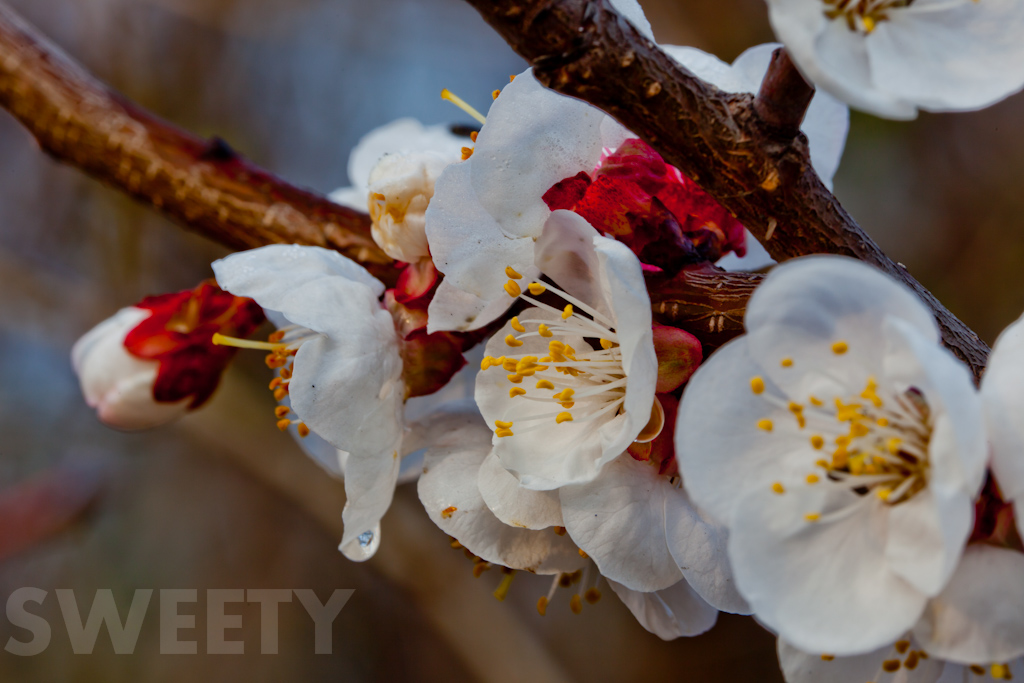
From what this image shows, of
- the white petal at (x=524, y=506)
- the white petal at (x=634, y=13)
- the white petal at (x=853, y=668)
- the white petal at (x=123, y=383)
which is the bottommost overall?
the white petal at (x=123, y=383)

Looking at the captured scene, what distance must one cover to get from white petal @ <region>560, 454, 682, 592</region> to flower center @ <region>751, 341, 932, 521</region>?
0.13 meters

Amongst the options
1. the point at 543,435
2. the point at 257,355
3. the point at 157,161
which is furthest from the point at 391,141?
the point at 257,355

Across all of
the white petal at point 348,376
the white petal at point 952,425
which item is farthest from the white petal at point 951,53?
the white petal at point 348,376

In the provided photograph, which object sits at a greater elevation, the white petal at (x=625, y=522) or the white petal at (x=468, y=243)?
the white petal at (x=468, y=243)

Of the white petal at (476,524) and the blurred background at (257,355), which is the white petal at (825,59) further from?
the blurred background at (257,355)

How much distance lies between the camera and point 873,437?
1.24ft

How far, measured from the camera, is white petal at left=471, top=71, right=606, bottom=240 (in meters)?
0.47

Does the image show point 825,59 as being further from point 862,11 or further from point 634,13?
point 634,13

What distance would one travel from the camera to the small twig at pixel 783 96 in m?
0.39

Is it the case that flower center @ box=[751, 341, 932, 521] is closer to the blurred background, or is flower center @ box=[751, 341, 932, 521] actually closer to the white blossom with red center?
the white blossom with red center

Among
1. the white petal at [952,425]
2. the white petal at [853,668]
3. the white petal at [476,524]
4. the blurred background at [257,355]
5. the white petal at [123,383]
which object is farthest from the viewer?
the blurred background at [257,355]

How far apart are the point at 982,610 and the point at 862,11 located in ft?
1.09

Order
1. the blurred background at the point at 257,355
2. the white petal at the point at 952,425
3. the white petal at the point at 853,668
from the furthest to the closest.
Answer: the blurred background at the point at 257,355 < the white petal at the point at 853,668 < the white petal at the point at 952,425

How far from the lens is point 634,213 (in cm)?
50
